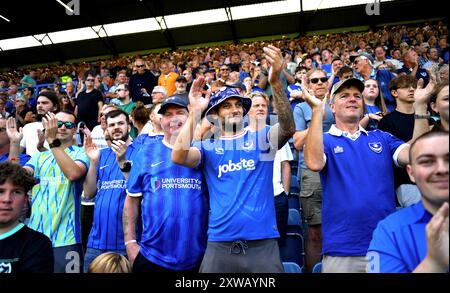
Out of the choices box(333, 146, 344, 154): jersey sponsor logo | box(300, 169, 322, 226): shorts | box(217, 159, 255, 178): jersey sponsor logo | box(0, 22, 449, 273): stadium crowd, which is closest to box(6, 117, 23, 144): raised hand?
box(0, 22, 449, 273): stadium crowd

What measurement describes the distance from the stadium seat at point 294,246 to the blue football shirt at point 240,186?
2.56 feet

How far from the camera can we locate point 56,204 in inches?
110

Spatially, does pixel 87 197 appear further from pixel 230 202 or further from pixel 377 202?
pixel 377 202

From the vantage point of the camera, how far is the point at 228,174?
7.68 ft

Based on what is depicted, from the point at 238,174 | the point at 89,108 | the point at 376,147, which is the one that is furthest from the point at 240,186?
the point at 89,108

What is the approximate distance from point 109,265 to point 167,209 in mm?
591

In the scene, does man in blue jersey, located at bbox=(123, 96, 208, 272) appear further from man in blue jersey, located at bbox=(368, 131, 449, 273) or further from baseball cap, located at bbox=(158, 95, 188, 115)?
man in blue jersey, located at bbox=(368, 131, 449, 273)

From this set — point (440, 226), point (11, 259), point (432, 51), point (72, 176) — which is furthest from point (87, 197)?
point (432, 51)

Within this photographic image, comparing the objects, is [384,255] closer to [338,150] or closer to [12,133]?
[338,150]

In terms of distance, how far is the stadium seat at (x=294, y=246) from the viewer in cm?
298

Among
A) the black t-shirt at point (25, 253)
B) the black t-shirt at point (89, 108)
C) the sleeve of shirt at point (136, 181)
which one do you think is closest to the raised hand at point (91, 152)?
the sleeve of shirt at point (136, 181)

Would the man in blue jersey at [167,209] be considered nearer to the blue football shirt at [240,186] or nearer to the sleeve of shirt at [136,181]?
the sleeve of shirt at [136,181]

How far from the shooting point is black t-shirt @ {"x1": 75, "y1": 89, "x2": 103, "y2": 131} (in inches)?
239

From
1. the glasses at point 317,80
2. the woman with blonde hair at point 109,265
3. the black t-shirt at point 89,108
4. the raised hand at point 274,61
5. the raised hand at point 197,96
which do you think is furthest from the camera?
the black t-shirt at point 89,108
